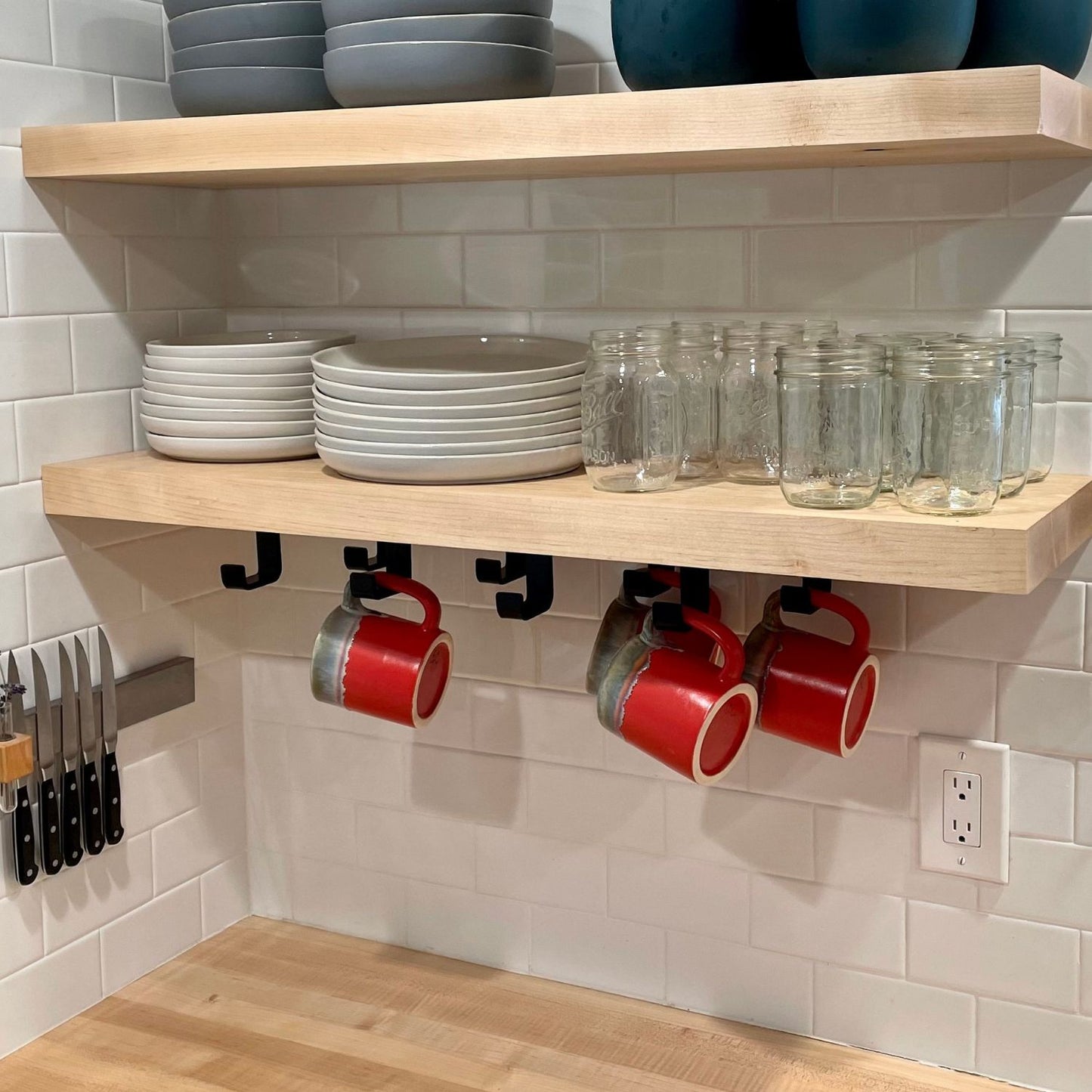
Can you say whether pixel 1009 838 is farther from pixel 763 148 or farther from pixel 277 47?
pixel 277 47

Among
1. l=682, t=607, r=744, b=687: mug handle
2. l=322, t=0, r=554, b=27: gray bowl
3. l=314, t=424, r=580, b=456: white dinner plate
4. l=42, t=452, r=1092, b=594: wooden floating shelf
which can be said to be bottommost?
l=682, t=607, r=744, b=687: mug handle

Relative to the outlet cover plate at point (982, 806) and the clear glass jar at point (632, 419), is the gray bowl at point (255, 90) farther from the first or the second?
the outlet cover plate at point (982, 806)

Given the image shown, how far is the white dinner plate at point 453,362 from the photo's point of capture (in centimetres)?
119

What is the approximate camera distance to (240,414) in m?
1.35

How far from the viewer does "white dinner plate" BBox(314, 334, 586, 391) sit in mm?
1190

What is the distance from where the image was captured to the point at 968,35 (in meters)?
0.99

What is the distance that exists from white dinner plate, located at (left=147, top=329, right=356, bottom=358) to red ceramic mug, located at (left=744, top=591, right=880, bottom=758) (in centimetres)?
51

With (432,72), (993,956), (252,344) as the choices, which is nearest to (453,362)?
(252,344)

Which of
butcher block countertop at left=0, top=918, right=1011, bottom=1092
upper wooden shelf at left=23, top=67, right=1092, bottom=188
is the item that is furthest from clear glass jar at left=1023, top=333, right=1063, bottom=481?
butcher block countertop at left=0, top=918, right=1011, bottom=1092

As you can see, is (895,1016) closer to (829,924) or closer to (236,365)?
(829,924)

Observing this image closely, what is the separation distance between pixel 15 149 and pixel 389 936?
938mm

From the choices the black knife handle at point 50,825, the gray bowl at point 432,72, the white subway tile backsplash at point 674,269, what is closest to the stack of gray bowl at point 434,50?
the gray bowl at point 432,72

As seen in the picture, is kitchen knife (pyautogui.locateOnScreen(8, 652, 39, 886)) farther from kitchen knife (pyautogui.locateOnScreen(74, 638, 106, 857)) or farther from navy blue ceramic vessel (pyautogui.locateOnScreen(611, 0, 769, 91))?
navy blue ceramic vessel (pyautogui.locateOnScreen(611, 0, 769, 91))

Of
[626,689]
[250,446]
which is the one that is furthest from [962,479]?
[250,446]
